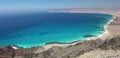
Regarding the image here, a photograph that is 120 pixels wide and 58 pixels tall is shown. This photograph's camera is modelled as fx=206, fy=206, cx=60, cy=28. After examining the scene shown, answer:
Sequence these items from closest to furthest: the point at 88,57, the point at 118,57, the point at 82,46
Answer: the point at 118,57 → the point at 88,57 → the point at 82,46

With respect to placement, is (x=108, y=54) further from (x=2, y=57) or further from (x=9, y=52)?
(x=9, y=52)

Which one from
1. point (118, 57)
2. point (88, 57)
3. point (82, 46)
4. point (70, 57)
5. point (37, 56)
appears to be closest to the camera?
point (118, 57)

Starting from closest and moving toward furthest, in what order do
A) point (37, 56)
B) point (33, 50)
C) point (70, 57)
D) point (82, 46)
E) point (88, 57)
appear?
point (88, 57) < point (70, 57) < point (37, 56) < point (82, 46) < point (33, 50)

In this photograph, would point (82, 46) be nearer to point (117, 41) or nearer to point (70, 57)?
point (117, 41)

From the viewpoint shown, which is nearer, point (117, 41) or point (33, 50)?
point (117, 41)

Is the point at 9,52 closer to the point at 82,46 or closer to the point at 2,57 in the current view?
the point at 2,57

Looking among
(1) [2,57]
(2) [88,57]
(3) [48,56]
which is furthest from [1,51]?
(2) [88,57]

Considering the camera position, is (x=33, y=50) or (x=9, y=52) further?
(x=33, y=50)

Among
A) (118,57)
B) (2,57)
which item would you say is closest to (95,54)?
(118,57)

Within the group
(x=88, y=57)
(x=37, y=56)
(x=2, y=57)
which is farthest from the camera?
(x=2, y=57)
